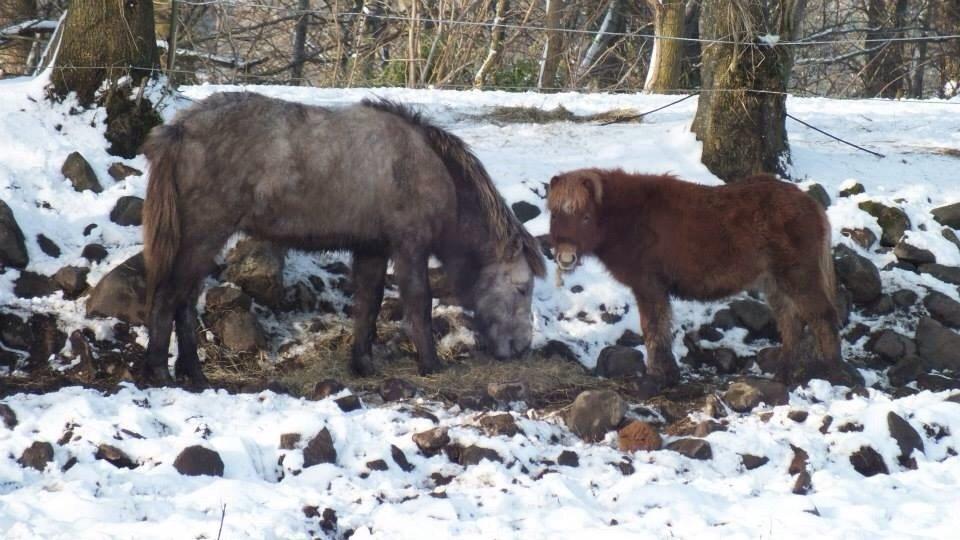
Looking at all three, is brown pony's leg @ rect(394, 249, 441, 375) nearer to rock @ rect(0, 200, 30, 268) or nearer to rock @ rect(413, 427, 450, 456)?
rock @ rect(413, 427, 450, 456)

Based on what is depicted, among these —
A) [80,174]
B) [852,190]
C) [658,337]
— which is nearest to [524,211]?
[658,337]

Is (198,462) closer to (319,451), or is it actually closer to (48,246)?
(319,451)

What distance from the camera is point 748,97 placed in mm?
10086

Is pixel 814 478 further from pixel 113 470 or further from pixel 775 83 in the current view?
pixel 775 83

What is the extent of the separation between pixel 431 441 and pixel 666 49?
465 inches

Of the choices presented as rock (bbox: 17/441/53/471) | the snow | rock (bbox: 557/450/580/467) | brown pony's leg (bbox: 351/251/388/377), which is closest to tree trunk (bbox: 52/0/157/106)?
the snow

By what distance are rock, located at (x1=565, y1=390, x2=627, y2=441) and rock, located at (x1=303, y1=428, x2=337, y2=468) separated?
1.39 metres

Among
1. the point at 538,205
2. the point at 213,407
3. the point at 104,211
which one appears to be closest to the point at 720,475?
the point at 213,407

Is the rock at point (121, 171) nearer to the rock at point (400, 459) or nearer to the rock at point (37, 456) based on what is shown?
the rock at point (37, 456)

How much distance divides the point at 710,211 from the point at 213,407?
3.47 meters

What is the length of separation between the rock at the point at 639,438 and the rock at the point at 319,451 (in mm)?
1547

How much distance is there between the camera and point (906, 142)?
11664 mm

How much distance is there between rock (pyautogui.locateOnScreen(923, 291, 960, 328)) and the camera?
8.60 metres

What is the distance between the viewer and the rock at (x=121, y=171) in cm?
898
